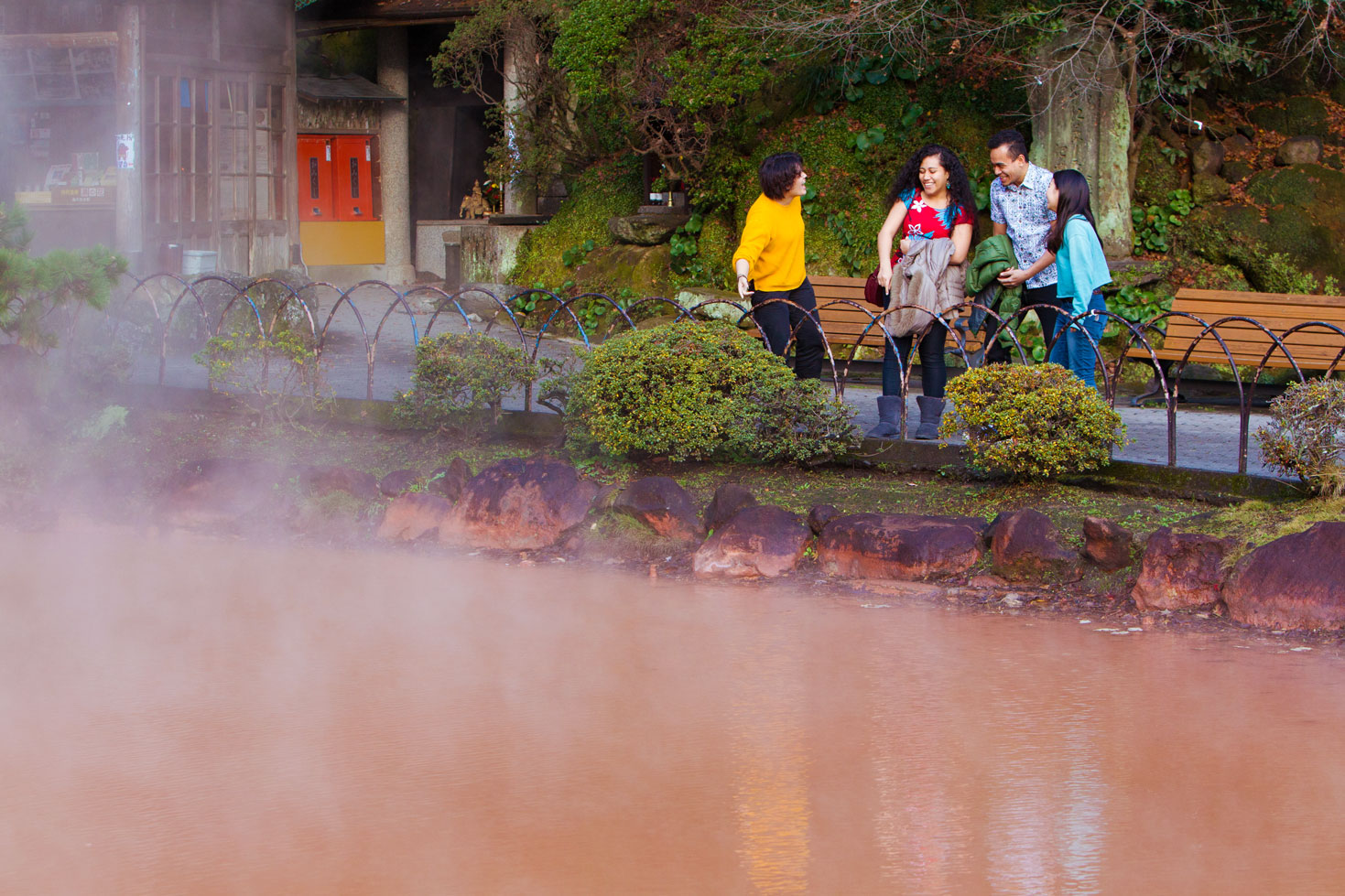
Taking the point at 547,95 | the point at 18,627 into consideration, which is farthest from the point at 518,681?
the point at 547,95

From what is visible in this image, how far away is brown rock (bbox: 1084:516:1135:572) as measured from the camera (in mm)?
4949

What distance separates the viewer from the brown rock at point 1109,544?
16.2ft

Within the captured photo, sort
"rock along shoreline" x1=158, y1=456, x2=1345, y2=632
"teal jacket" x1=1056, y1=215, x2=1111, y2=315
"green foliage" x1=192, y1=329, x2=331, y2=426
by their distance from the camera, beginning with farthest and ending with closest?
"green foliage" x1=192, y1=329, x2=331, y2=426 → "teal jacket" x1=1056, y1=215, x2=1111, y2=315 → "rock along shoreline" x1=158, y1=456, x2=1345, y2=632

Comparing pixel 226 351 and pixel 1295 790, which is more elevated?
pixel 226 351

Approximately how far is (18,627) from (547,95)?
33.6ft

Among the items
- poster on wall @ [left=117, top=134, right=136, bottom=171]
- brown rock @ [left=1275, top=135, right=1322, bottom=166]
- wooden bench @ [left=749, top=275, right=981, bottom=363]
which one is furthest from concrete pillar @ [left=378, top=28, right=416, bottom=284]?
brown rock @ [left=1275, top=135, right=1322, bottom=166]

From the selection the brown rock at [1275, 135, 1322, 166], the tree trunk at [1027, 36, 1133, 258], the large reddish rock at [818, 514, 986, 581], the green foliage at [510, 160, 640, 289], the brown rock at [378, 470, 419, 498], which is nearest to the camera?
the large reddish rock at [818, 514, 986, 581]

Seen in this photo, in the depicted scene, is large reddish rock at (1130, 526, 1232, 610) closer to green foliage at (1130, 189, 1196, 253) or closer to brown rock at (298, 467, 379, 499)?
brown rock at (298, 467, 379, 499)

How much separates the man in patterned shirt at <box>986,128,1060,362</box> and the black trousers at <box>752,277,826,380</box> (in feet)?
2.88

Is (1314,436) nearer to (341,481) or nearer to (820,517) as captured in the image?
(820,517)

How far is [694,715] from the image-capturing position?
388 cm

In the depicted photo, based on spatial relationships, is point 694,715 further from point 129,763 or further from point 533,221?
point 533,221

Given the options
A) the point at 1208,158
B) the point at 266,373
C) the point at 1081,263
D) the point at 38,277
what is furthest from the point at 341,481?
the point at 1208,158

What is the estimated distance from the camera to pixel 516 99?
14.3 meters
